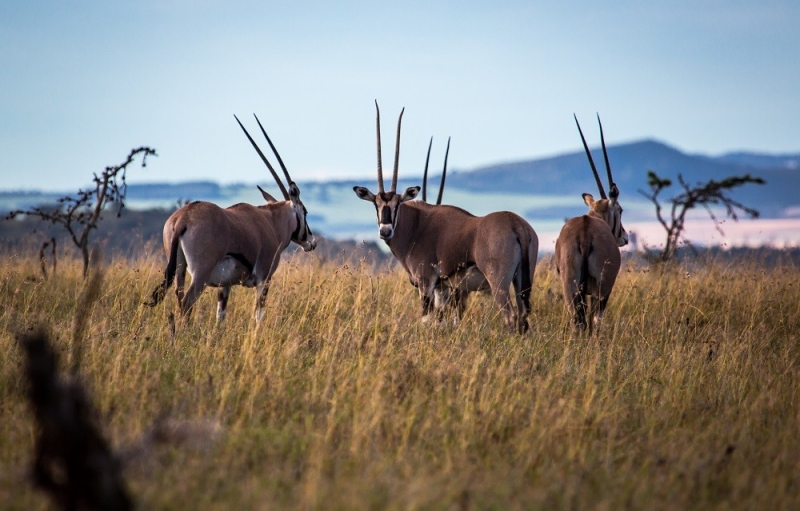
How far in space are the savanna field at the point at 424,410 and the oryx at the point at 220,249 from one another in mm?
363

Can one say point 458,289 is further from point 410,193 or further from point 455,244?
point 410,193

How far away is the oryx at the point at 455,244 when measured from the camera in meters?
9.50

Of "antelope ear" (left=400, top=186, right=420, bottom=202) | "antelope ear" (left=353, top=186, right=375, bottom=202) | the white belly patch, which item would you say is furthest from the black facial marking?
the white belly patch

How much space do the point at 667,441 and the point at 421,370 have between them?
6.42ft

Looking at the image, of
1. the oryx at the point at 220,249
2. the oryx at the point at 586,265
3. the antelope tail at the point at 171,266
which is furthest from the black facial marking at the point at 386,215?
the antelope tail at the point at 171,266

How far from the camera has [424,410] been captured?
6078mm

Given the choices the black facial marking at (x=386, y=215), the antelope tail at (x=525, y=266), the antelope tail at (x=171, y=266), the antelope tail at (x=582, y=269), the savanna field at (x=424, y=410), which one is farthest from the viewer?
the black facial marking at (x=386, y=215)

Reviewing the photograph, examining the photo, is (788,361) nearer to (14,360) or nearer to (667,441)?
(667,441)

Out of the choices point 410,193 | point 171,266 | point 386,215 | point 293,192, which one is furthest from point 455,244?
point 171,266

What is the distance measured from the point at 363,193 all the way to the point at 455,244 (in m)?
1.86

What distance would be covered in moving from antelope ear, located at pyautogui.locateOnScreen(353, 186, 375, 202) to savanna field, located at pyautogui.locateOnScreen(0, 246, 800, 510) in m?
1.64

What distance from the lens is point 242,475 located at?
4.69 metres

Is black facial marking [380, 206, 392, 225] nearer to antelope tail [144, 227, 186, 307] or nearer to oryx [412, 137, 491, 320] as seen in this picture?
oryx [412, 137, 491, 320]

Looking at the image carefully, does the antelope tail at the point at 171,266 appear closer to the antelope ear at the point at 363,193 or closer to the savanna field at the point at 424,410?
the savanna field at the point at 424,410
